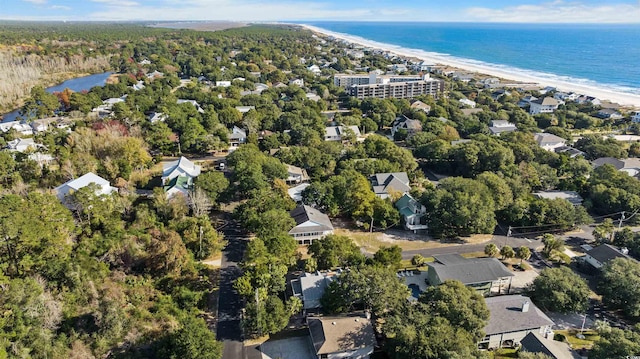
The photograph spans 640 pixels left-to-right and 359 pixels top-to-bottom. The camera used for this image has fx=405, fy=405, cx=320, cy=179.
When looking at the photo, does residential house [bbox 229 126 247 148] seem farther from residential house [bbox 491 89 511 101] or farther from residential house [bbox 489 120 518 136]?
residential house [bbox 491 89 511 101]

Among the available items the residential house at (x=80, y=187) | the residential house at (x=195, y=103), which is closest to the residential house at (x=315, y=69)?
the residential house at (x=195, y=103)

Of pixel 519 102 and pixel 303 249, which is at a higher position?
pixel 519 102

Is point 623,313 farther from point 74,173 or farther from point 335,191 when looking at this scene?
point 74,173

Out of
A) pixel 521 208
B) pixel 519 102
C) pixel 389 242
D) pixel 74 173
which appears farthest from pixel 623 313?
pixel 519 102

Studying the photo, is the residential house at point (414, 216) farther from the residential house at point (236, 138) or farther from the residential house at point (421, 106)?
the residential house at point (421, 106)

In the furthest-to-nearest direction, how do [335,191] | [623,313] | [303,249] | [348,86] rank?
[348,86], [335,191], [303,249], [623,313]

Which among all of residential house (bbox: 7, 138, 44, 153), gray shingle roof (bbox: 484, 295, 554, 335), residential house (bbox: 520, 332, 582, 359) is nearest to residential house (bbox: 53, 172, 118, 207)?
residential house (bbox: 7, 138, 44, 153)

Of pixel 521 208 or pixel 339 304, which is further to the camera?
pixel 521 208

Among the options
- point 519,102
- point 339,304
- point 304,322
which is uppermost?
point 519,102
